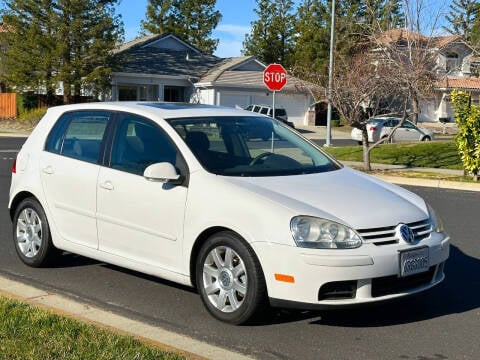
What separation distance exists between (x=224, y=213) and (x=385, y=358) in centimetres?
152

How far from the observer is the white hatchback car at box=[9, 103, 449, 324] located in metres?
4.86

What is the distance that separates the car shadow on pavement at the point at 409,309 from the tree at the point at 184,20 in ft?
187

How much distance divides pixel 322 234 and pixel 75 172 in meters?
2.59

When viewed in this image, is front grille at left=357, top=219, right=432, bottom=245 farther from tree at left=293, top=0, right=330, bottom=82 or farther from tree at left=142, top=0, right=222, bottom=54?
tree at left=142, top=0, right=222, bottom=54

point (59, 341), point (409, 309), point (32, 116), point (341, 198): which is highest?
point (32, 116)

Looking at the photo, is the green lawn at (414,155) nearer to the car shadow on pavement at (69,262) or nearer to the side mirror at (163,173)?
the car shadow on pavement at (69,262)

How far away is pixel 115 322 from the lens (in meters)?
5.09

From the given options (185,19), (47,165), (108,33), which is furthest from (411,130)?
(185,19)

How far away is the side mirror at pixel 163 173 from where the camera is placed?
5.43m

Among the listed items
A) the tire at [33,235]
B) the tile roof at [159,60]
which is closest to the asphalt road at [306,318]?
the tire at [33,235]

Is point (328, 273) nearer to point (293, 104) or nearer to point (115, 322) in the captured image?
point (115, 322)

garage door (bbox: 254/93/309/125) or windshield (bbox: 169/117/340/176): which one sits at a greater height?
garage door (bbox: 254/93/309/125)

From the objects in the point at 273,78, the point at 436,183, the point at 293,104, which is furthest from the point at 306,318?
the point at 293,104

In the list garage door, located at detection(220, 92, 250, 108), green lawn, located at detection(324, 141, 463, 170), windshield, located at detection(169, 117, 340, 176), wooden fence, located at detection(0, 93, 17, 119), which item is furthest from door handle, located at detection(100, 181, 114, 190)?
wooden fence, located at detection(0, 93, 17, 119)
